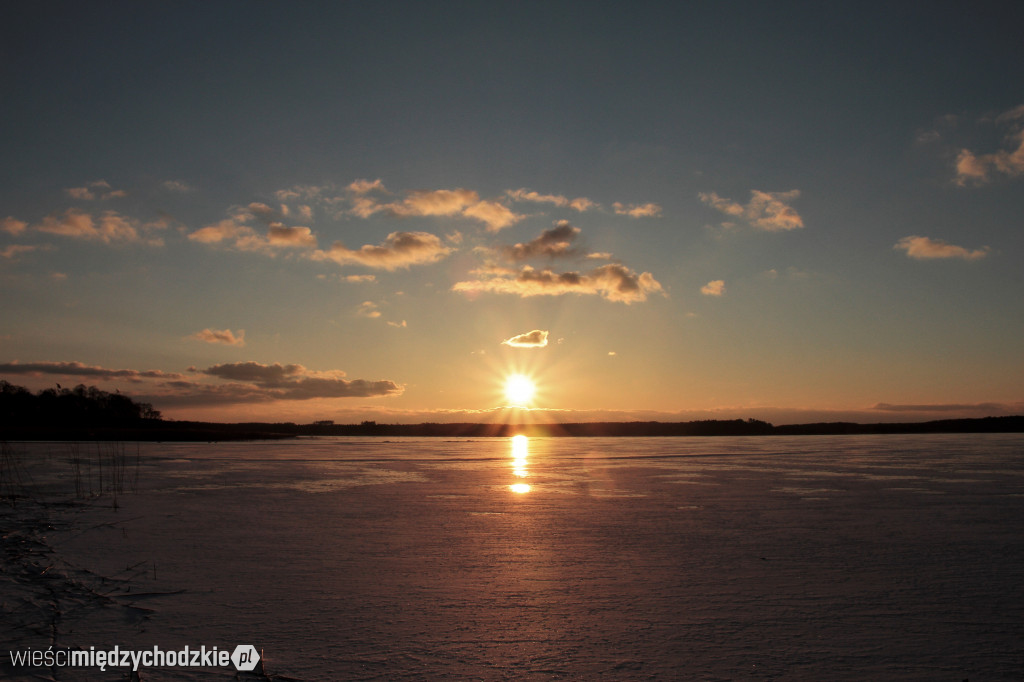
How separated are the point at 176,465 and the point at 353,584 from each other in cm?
2119

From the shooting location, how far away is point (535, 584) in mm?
6891

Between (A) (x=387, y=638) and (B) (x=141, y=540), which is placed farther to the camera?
(B) (x=141, y=540)

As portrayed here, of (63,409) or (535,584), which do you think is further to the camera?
(63,409)

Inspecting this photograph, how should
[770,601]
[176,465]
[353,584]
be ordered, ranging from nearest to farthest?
[770,601], [353,584], [176,465]

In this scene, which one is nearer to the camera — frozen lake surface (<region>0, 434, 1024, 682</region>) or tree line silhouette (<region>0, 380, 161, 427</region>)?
frozen lake surface (<region>0, 434, 1024, 682</region>)

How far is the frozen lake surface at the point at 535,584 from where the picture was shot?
15.7ft

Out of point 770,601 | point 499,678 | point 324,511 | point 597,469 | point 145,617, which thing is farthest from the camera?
point 597,469

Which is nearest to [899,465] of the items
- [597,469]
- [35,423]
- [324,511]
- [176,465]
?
[597,469]

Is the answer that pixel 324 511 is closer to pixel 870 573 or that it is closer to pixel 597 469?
pixel 870 573

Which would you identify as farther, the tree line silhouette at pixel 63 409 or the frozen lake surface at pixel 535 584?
the tree line silhouette at pixel 63 409

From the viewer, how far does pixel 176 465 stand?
2495 centimetres

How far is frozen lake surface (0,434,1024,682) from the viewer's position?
188 inches

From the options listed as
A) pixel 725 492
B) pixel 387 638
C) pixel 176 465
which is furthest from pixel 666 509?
pixel 176 465

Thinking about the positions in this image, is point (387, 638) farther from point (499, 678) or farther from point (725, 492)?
point (725, 492)
